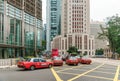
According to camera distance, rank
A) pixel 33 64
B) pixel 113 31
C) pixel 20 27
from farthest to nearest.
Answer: pixel 113 31 < pixel 20 27 < pixel 33 64

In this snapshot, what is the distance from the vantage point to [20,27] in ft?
243

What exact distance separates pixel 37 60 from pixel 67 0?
146 meters

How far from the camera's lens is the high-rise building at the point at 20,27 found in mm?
64062

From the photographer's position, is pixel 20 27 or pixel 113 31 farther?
pixel 113 31

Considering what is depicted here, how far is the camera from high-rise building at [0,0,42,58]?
210 ft

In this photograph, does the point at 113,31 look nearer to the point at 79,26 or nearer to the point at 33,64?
the point at 33,64

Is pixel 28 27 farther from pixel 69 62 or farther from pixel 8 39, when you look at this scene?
pixel 69 62

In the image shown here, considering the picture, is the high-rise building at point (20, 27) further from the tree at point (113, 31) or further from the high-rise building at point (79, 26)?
the high-rise building at point (79, 26)

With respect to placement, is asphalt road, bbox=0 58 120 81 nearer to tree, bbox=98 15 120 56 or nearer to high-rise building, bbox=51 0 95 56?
tree, bbox=98 15 120 56

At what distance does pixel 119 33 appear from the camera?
81.8 meters

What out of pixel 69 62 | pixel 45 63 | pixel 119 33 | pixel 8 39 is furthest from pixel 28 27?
pixel 45 63

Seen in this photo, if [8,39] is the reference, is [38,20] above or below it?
above

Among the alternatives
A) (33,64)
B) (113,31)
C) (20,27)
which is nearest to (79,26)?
(113,31)

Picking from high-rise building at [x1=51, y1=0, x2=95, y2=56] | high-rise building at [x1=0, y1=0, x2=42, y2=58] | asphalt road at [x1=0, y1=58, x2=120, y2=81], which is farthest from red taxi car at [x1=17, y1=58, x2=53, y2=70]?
high-rise building at [x1=51, y1=0, x2=95, y2=56]
